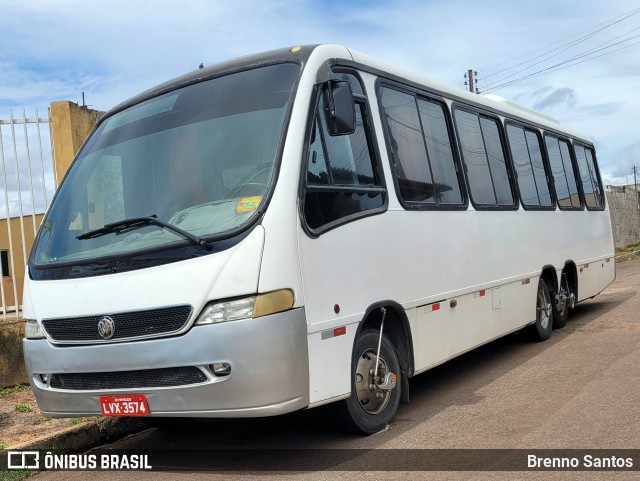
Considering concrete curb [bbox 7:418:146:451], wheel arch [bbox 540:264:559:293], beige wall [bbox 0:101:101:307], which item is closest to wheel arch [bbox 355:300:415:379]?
concrete curb [bbox 7:418:146:451]

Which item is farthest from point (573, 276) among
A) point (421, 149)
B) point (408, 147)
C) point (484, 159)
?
point (408, 147)

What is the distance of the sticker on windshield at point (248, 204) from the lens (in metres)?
4.81

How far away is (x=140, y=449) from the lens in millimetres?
5926

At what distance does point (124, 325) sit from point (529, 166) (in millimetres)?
6660

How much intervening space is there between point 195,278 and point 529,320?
562 centimetres

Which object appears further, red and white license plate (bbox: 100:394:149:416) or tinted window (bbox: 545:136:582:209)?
tinted window (bbox: 545:136:582:209)

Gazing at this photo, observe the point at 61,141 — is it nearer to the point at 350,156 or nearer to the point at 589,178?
the point at 350,156

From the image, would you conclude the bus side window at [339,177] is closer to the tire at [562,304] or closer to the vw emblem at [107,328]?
the vw emblem at [107,328]

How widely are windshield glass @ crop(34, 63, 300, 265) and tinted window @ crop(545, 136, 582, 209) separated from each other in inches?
258

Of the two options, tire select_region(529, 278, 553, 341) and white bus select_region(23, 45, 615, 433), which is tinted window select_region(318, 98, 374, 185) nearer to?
white bus select_region(23, 45, 615, 433)

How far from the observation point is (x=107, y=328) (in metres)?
4.83

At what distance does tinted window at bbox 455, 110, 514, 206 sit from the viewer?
7914 mm

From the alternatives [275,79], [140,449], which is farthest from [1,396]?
[275,79]

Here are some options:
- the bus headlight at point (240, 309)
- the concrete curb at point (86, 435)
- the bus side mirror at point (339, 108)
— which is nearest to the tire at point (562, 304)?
the bus side mirror at point (339, 108)
